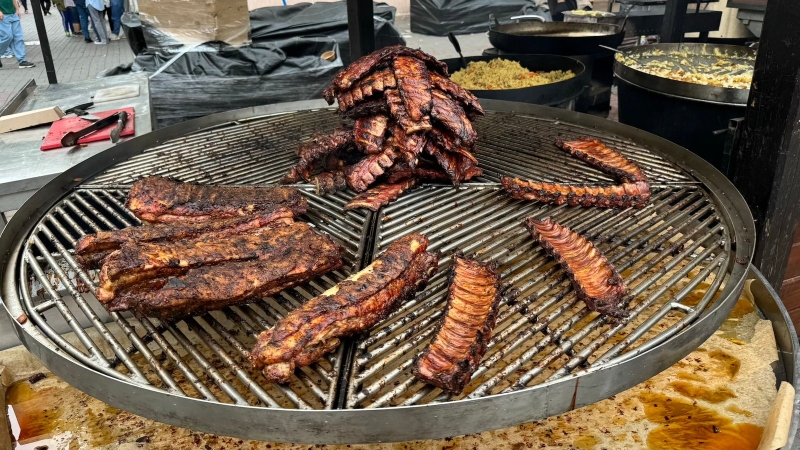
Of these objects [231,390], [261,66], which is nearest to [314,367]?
[231,390]

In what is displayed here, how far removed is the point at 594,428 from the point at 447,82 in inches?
90.7

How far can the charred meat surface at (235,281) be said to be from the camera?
2283mm

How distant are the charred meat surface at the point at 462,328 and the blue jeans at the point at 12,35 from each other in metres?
16.1

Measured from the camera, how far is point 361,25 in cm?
565

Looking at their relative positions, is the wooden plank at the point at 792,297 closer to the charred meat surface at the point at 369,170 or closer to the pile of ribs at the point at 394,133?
the pile of ribs at the point at 394,133

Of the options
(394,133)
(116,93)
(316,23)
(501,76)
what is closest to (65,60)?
(316,23)

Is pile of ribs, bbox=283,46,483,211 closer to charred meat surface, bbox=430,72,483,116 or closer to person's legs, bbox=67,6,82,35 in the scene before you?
charred meat surface, bbox=430,72,483,116

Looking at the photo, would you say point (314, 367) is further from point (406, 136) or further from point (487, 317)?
point (406, 136)

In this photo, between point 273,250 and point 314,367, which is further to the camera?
point 273,250

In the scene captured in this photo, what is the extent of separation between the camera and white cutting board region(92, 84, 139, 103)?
19.0 feet

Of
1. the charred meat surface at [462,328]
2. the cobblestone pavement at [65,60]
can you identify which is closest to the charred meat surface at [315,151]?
the charred meat surface at [462,328]

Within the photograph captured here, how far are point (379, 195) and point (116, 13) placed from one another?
18576 millimetres

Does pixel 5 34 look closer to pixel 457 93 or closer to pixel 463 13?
pixel 463 13

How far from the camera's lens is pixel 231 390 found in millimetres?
1995
